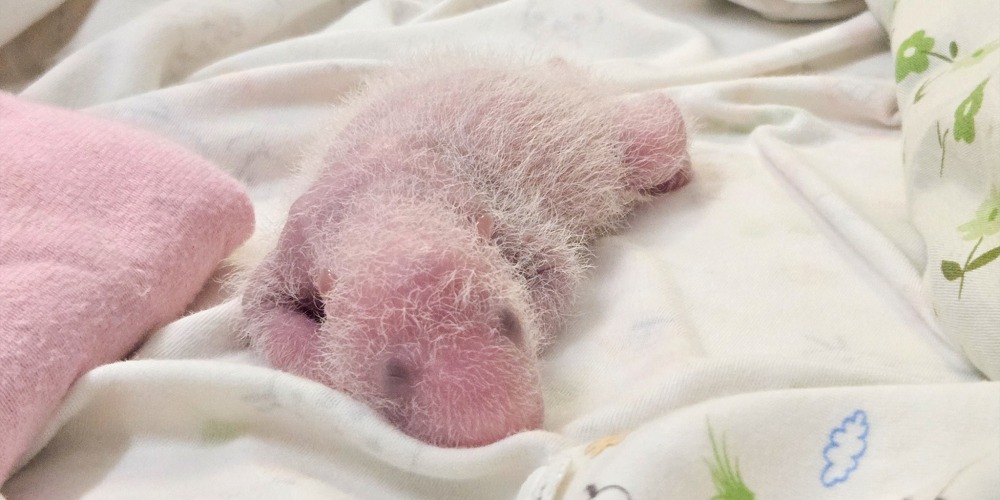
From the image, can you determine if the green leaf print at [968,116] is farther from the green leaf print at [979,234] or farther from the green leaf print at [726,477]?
the green leaf print at [726,477]

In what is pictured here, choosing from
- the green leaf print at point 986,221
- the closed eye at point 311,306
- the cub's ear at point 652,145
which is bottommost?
the closed eye at point 311,306

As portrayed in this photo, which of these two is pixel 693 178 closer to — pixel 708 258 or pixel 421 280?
pixel 708 258

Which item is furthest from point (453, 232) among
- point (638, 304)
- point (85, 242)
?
point (85, 242)

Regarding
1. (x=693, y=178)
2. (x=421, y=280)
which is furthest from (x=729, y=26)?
(x=421, y=280)

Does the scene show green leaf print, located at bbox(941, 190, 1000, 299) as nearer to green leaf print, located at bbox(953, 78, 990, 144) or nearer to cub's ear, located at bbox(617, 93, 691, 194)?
green leaf print, located at bbox(953, 78, 990, 144)

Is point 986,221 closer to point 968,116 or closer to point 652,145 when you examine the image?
point 968,116

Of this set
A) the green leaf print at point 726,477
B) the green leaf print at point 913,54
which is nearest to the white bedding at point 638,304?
the green leaf print at point 726,477
